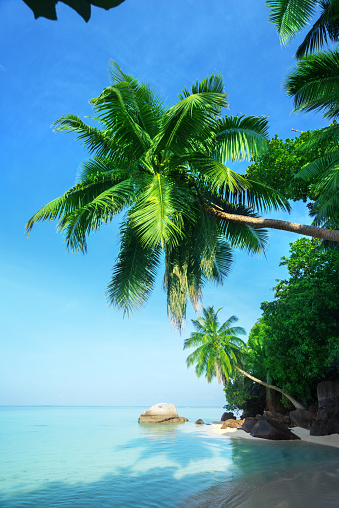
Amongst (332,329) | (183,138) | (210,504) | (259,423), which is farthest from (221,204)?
(259,423)

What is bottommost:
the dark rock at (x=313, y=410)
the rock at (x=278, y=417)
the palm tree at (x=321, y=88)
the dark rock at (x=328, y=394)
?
the rock at (x=278, y=417)

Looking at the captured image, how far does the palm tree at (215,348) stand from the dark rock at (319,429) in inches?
411

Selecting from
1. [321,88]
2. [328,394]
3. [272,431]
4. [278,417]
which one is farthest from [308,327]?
[321,88]

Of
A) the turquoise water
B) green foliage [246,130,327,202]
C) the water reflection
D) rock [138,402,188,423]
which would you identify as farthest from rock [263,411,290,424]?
rock [138,402,188,423]

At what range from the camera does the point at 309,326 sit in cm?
1734

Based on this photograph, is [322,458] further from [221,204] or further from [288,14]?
[288,14]

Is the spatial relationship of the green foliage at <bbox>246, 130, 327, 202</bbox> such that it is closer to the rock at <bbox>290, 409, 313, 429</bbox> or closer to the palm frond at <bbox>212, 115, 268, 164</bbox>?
the palm frond at <bbox>212, 115, 268, 164</bbox>

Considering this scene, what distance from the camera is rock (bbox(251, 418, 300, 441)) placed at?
18641 mm

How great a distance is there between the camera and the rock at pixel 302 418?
853 inches

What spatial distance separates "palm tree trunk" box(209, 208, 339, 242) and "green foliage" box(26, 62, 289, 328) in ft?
1.32

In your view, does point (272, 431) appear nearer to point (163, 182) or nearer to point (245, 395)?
point (245, 395)

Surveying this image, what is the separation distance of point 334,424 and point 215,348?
1594 centimetres

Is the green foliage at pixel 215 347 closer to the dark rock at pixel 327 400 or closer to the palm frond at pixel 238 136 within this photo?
the dark rock at pixel 327 400

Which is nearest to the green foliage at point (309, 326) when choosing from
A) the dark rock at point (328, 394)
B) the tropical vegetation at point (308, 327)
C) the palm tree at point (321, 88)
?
the tropical vegetation at point (308, 327)
